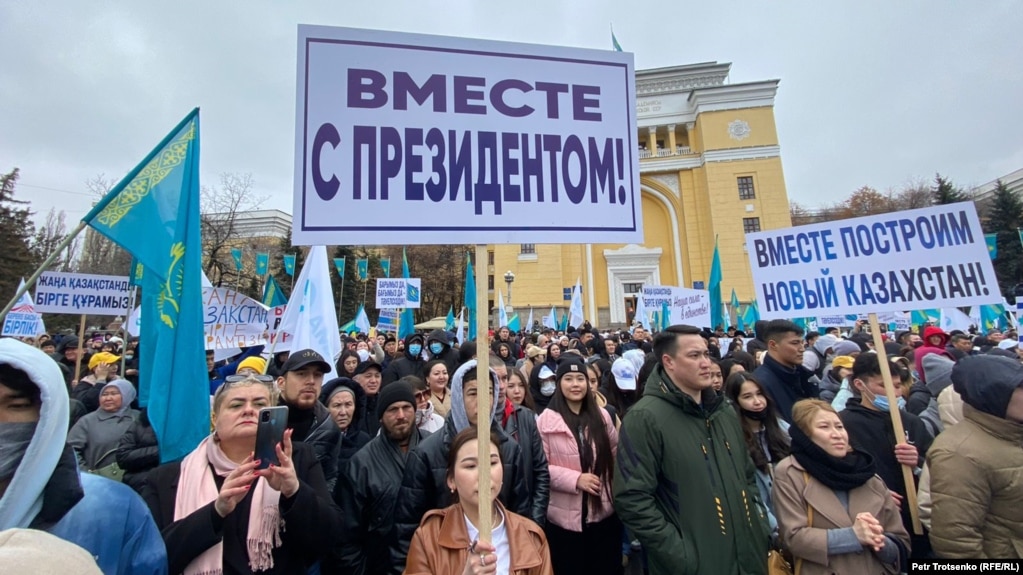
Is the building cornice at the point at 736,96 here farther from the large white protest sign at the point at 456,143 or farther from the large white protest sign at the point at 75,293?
the large white protest sign at the point at 456,143

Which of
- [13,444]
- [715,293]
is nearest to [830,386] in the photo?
[13,444]

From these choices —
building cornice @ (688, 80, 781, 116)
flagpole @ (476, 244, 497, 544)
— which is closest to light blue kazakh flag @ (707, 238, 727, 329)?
flagpole @ (476, 244, 497, 544)

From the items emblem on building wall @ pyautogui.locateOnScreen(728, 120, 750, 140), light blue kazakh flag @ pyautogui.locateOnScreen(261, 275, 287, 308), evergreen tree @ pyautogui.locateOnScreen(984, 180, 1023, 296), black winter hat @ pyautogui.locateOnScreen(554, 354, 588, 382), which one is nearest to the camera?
black winter hat @ pyautogui.locateOnScreen(554, 354, 588, 382)

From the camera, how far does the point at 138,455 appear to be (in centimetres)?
321

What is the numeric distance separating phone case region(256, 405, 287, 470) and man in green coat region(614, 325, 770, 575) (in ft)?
5.09

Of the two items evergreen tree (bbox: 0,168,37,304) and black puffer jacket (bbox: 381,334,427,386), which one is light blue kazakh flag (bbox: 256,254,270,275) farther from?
black puffer jacket (bbox: 381,334,427,386)

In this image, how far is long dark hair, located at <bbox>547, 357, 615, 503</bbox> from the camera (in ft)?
10.6

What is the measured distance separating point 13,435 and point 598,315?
3161 centimetres

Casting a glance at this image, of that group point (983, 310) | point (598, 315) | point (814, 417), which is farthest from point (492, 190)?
point (598, 315)

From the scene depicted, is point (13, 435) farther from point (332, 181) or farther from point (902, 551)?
point (902, 551)

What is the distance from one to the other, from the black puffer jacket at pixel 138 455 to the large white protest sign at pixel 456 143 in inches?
106

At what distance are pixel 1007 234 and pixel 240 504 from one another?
135 ft

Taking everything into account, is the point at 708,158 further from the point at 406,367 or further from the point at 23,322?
the point at 23,322

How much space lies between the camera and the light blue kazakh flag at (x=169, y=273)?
2727mm
